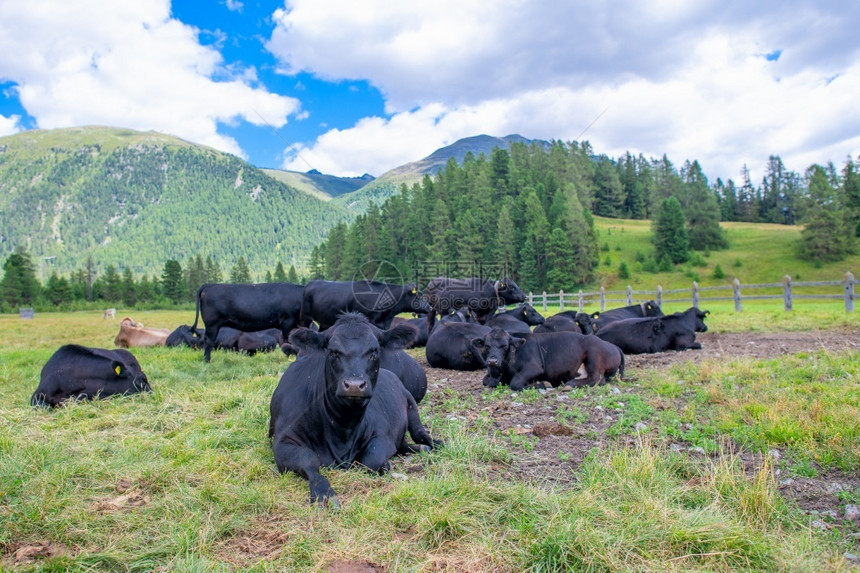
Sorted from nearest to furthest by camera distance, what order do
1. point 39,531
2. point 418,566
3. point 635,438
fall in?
1. point 418,566
2. point 39,531
3. point 635,438

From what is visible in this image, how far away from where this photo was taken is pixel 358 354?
184 inches

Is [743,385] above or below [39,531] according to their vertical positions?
below

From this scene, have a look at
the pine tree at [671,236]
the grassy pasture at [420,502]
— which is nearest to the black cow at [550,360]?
the grassy pasture at [420,502]

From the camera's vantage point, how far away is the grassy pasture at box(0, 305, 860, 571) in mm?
2967

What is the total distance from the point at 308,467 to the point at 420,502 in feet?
3.83

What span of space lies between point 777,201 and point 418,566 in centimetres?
14702

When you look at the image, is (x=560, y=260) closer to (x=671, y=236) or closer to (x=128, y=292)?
(x=671, y=236)

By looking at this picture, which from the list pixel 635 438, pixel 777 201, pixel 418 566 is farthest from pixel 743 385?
pixel 777 201

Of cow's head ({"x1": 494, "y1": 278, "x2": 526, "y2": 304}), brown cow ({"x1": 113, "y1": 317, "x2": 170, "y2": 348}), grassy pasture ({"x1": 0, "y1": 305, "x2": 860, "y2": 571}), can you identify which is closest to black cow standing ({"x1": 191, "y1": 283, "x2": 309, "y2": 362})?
brown cow ({"x1": 113, "y1": 317, "x2": 170, "y2": 348})

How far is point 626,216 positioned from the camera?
123 meters

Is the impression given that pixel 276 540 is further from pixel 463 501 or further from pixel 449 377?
pixel 449 377

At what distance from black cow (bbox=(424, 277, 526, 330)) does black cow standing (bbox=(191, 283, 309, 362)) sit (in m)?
7.93

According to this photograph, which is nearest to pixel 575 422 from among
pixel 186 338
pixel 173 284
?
pixel 186 338

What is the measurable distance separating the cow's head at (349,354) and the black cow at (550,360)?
14.0 ft
